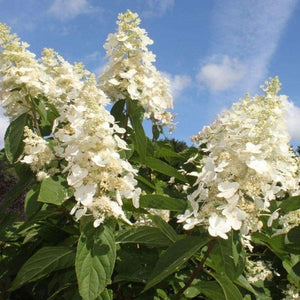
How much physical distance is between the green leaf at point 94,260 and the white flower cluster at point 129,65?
97 cm

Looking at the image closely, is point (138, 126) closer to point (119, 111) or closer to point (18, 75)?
point (119, 111)

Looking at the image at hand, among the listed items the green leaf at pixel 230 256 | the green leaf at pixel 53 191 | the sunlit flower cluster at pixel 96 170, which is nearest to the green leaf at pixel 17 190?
the green leaf at pixel 53 191

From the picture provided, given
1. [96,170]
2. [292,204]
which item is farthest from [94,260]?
[292,204]

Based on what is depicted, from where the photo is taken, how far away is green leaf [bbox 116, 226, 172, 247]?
1.80 m

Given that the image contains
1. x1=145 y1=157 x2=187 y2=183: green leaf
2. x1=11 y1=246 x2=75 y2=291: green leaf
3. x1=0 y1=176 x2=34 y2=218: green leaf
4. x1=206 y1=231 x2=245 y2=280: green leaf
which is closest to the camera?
x1=206 y1=231 x2=245 y2=280: green leaf

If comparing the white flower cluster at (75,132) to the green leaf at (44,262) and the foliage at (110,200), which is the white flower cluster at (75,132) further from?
the green leaf at (44,262)

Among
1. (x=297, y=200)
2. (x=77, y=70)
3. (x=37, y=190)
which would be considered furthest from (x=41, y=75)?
(x=297, y=200)

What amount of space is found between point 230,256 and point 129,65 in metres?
1.23

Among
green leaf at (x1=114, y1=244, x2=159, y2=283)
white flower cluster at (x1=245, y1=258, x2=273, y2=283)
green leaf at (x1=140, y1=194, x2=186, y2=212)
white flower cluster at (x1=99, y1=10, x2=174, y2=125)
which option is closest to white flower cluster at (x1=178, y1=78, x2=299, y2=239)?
green leaf at (x1=140, y1=194, x2=186, y2=212)

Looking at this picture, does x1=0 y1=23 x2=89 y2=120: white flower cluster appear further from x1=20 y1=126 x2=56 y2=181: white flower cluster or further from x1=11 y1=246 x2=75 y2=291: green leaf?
x1=11 y1=246 x2=75 y2=291: green leaf

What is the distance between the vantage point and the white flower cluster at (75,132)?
159 cm

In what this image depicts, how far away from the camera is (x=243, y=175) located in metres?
1.56

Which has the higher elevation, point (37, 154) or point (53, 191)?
point (37, 154)

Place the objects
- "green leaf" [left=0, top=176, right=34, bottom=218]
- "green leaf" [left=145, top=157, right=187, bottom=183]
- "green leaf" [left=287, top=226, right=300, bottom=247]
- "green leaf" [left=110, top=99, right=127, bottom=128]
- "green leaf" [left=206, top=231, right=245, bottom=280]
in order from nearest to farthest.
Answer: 1. "green leaf" [left=206, top=231, right=245, bottom=280]
2. "green leaf" [left=287, top=226, right=300, bottom=247]
3. "green leaf" [left=0, top=176, right=34, bottom=218]
4. "green leaf" [left=145, top=157, right=187, bottom=183]
5. "green leaf" [left=110, top=99, right=127, bottom=128]
